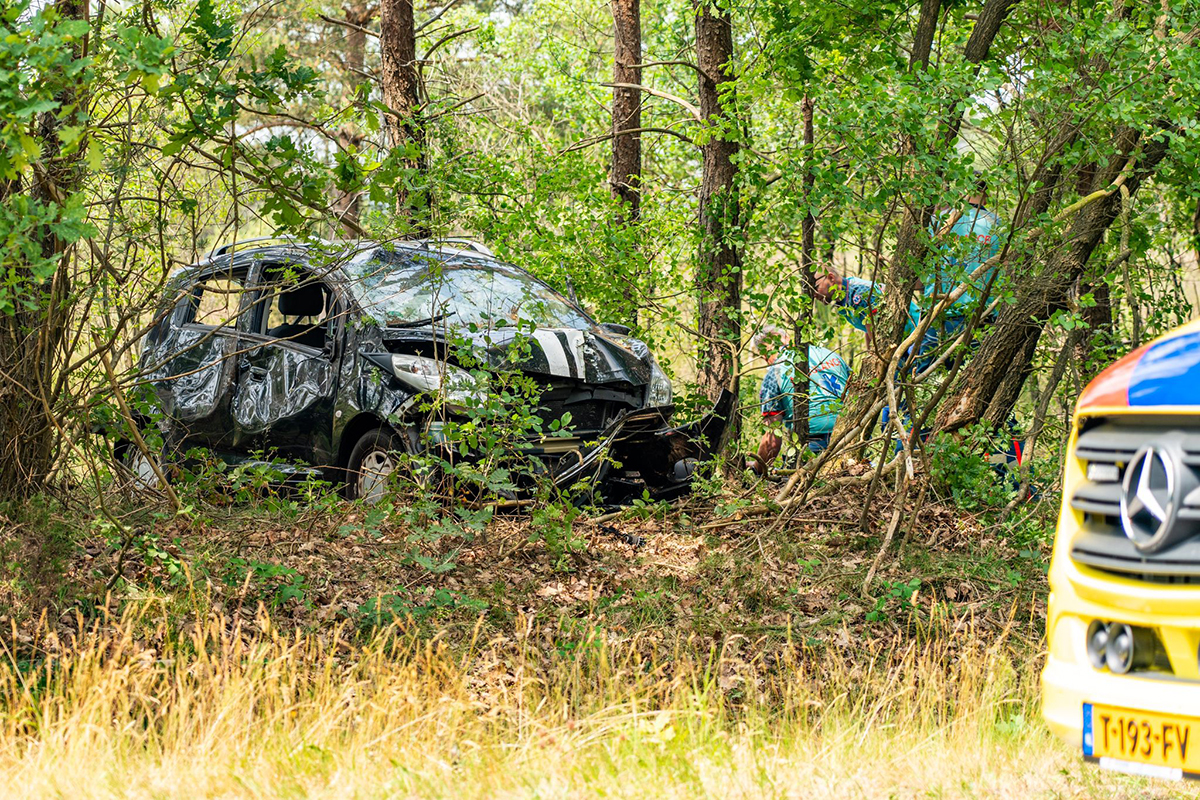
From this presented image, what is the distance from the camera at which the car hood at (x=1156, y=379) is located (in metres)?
2.97

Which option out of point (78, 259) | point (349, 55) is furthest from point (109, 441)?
point (349, 55)

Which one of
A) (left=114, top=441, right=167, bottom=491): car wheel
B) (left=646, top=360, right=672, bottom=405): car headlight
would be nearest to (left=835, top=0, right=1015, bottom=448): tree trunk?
(left=646, top=360, right=672, bottom=405): car headlight

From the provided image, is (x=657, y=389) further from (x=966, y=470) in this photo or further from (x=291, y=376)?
(x=291, y=376)

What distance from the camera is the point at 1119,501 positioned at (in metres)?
3.10

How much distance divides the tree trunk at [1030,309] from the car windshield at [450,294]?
255 cm

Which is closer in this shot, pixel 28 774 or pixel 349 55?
pixel 28 774

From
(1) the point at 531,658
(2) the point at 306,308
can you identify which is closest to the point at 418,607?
(1) the point at 531,658

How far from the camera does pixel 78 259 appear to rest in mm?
5613

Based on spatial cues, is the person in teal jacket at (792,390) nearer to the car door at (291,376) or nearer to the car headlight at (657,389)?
the car headlight at (657,389)

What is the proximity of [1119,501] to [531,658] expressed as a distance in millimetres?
2728

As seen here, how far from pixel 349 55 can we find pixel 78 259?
18562 mm

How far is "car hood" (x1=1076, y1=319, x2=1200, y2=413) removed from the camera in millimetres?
2975

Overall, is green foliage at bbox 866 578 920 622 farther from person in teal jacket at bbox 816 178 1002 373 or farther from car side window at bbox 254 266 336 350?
car side window at bbox 254 266 336 350

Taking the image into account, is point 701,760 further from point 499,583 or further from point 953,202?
point 953,202
